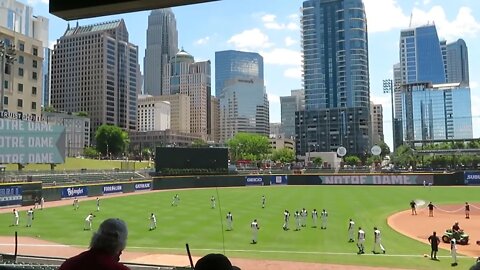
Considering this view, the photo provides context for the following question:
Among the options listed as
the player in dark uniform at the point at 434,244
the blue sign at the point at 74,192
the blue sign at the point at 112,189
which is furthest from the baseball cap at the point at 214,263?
the blue sign at the point at 112,189

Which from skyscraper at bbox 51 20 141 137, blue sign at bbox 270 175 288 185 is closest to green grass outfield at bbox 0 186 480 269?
blue sign at bbox 270 175 288 185

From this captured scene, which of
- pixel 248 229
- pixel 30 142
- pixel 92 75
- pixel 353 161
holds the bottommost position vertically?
pixel 248 229

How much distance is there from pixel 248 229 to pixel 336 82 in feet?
556

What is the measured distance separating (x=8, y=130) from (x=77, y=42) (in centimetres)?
14758

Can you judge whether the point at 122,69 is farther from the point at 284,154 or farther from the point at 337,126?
the point at 337,126

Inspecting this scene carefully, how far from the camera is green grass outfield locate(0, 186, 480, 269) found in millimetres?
21344

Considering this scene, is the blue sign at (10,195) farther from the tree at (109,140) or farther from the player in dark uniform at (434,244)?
the tree at (109,140)

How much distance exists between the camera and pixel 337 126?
185000 mm

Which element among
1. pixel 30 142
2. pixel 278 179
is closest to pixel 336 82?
pixel 278 179

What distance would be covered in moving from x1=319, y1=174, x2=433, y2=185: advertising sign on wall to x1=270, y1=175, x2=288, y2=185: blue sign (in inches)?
230

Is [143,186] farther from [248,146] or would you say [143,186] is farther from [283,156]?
[283,156]

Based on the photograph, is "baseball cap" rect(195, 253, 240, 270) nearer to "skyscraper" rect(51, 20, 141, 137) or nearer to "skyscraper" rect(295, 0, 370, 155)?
"skyscraper" rect(51, 20, 141, 137)

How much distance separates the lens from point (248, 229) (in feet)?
94.0

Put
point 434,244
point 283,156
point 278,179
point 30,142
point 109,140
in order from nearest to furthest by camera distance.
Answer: point 434,244
point 30,142
point 278,179
point 109,140
point 283,156
